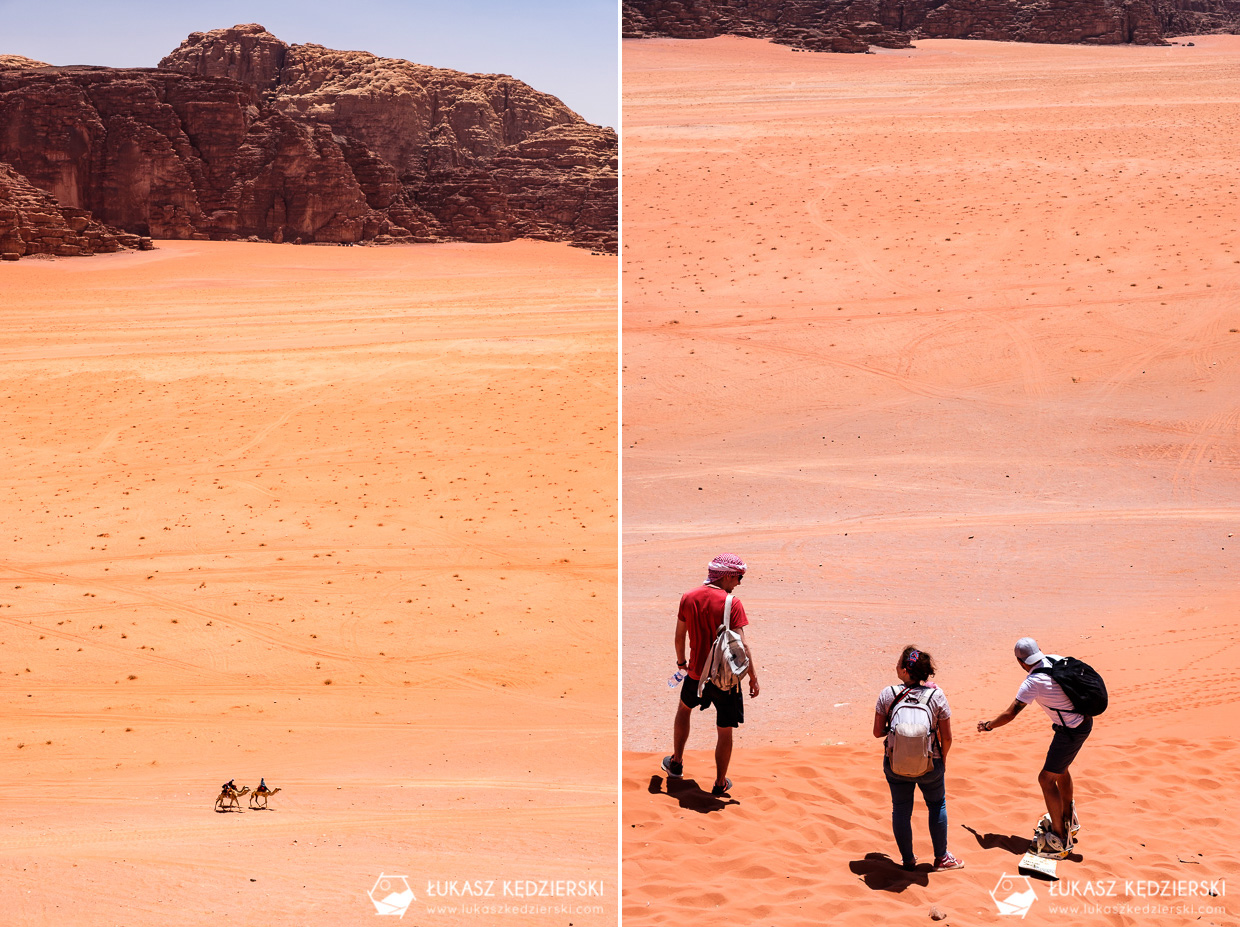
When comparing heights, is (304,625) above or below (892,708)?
below

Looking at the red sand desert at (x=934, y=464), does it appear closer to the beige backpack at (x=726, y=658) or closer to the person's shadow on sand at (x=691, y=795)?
the person's shadow on sand at (x=691, y=795)

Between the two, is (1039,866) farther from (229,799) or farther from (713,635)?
(229,799)

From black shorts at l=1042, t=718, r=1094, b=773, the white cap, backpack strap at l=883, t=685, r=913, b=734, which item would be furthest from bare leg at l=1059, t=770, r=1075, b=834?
backpack strap at l=883, t=685, r=913, b=734

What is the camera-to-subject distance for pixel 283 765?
290 inches

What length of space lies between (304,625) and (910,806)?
20.5ft

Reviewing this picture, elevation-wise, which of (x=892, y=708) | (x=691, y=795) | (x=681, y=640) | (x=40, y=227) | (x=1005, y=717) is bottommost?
(x=691, y=795)

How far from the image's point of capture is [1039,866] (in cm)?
543

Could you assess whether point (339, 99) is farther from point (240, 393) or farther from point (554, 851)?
point (554, 851)

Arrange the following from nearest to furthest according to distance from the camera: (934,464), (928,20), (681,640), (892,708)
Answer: (892,708)
(681,640)
(934,464)
(928,20)

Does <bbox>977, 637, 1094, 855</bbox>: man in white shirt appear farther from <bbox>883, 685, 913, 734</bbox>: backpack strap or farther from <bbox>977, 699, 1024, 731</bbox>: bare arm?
<bbox>883, 685, 913, 734</bbox>: backpack strap

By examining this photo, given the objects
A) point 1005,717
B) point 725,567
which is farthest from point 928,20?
point 1005,717

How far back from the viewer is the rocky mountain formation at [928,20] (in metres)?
50.4

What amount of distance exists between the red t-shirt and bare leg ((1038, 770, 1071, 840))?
1.61m

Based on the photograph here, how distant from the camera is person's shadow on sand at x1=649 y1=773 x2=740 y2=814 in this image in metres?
6.03
